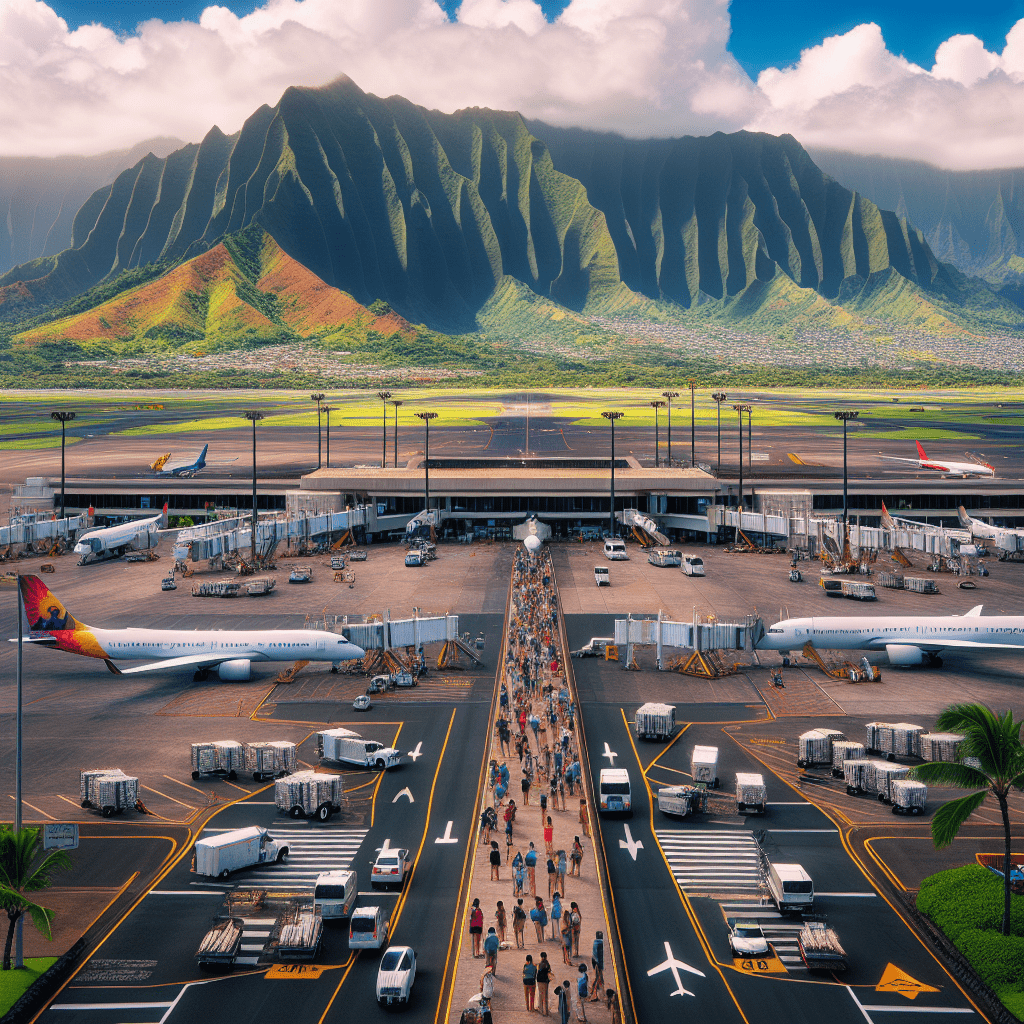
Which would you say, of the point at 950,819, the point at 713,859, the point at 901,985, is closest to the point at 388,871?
the point at 713,859

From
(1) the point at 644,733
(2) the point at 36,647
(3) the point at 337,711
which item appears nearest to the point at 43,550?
(2) the point at 36,647

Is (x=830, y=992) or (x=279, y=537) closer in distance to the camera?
(x=830, y=992)

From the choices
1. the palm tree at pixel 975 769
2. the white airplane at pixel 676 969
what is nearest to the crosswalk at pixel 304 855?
the white airplane at pixel 676 969

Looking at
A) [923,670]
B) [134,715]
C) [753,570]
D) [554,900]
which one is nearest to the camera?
[554,900]

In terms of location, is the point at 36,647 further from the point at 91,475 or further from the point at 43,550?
the point at 91,475

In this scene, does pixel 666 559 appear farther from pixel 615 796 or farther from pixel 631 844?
pixel 631 844

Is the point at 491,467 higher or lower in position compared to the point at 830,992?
higher
